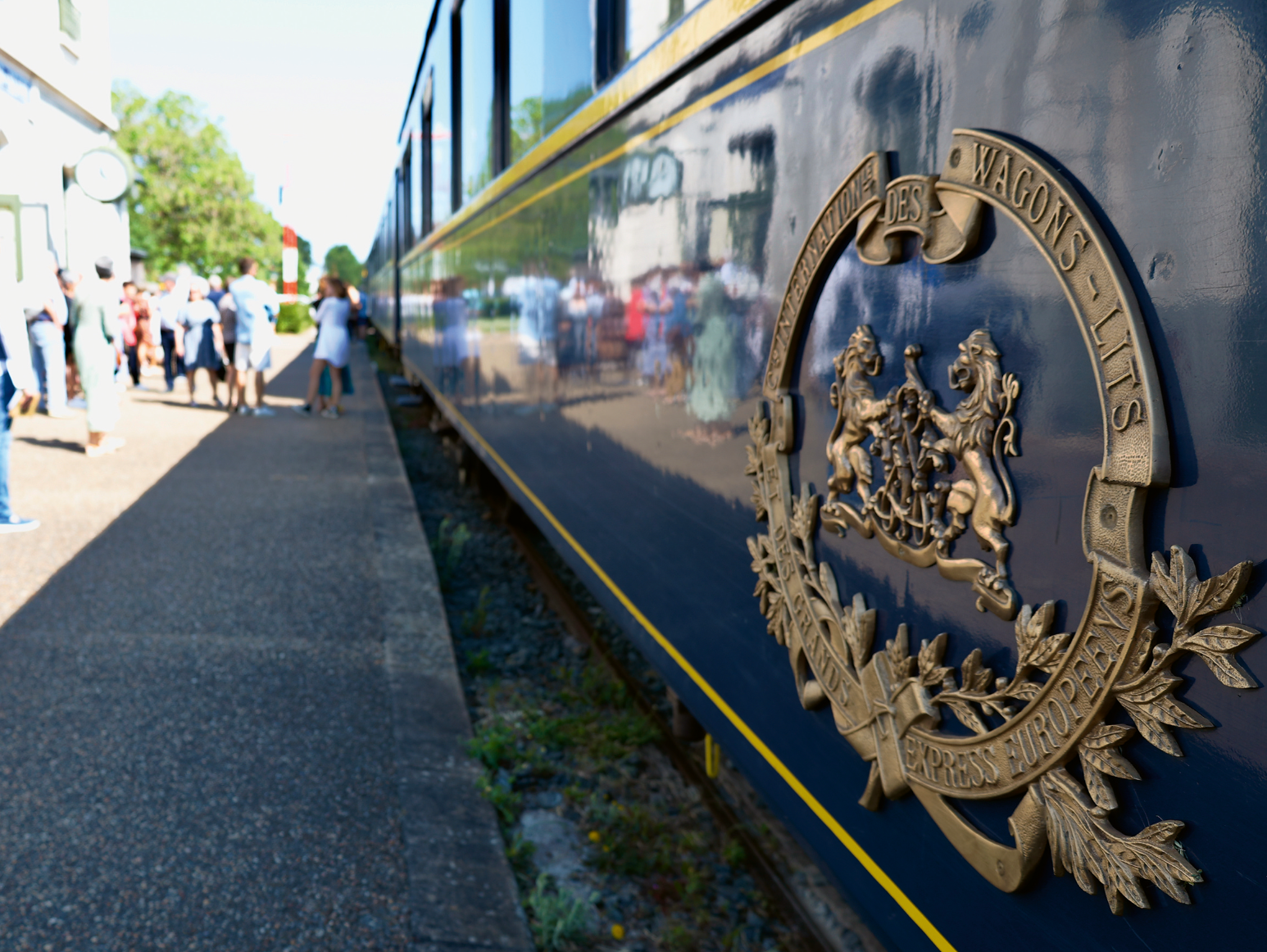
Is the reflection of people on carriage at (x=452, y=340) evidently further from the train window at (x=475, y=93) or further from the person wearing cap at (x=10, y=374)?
the person wearing cap at (x=10, y=374)

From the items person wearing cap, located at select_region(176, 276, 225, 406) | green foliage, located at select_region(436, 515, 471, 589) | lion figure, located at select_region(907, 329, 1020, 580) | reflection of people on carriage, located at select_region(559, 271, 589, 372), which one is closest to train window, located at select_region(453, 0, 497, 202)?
reflection of people on carriage, located at select_region(559, 271, 589, 372)

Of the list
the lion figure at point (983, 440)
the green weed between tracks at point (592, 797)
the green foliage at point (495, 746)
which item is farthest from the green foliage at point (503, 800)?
the lion figure at point (983, 440)

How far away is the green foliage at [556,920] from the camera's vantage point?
243 cm

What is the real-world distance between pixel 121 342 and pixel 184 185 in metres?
33.7

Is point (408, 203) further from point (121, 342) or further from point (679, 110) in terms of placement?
point (679, 110)

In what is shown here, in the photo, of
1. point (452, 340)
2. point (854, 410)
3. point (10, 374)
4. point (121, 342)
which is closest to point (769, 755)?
point (854, 410)

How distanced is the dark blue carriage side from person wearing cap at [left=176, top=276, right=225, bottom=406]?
974 centimetres

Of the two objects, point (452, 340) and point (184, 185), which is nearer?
point (452, 340)

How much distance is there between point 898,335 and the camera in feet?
4.64

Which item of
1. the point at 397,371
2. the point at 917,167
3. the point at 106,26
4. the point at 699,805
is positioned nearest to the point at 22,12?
the point at 106,26

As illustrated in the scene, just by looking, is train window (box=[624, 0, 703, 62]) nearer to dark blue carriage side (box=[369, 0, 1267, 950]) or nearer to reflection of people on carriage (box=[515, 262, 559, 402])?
dark blue carriage side (box=[369, 0, 1267, 950])

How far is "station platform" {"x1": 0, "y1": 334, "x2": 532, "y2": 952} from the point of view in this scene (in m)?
2.47

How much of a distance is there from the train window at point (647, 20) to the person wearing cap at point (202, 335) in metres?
10.3

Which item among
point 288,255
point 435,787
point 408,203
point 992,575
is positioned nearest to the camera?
point 992,575
